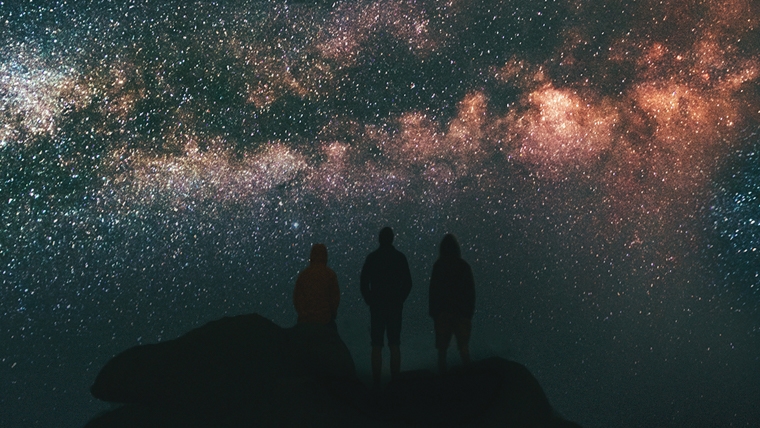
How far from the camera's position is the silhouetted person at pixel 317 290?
258 inches

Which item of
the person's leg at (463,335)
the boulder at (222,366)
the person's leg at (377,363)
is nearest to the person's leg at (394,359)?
the person's leg at (377,363)

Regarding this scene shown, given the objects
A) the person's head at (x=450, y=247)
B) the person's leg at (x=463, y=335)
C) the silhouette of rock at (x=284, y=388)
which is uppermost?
the person's head at (x=450, y=247)

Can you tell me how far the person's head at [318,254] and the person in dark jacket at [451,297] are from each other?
1.21 meters

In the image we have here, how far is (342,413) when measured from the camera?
18.1 ft

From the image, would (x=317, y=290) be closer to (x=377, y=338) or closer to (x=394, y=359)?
(x=377, y=338)

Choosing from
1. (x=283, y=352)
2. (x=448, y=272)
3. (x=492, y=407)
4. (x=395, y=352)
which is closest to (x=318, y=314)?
(x=283, y=352)

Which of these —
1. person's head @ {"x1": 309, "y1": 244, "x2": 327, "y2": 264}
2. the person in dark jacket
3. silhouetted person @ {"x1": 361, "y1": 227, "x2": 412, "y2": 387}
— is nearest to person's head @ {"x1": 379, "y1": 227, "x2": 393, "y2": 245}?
silhouetted person @ {"x1": 361, "y1": 227, "x2": 412, "y2": 387}

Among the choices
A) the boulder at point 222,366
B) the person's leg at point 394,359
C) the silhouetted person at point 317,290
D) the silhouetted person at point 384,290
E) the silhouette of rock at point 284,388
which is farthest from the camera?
the silhouetted person at point 317,290

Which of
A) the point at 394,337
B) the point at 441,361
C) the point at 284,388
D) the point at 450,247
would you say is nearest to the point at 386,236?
the point at 450,247

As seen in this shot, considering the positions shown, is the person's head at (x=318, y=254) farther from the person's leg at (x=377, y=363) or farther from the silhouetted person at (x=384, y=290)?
the person's leg at (x=377, y=363)

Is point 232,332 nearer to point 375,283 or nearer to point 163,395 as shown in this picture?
point 163,395

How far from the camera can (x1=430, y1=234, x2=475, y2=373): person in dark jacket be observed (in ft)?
20.4

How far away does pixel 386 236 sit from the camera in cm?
611

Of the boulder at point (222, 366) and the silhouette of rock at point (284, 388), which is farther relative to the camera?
the boulder at point (222, 366)
